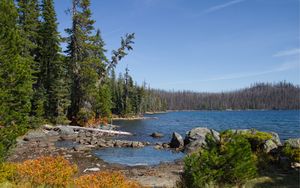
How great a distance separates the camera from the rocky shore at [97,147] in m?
18.0

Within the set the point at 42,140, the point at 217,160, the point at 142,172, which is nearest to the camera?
the point at 217,160

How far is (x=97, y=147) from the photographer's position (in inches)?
1239

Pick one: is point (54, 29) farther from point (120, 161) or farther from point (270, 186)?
point (270, 186)

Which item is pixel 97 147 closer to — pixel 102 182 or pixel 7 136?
pixel 7 136

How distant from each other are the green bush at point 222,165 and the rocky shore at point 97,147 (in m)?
0.51

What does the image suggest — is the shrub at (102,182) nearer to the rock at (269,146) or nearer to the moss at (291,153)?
the moss at (291,153)

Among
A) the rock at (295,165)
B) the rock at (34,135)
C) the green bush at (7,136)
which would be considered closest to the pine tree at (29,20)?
the rock at (34,135)

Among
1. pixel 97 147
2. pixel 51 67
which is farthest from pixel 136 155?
pixel 51 67

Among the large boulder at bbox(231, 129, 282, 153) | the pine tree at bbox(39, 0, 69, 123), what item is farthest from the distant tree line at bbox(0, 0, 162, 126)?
the large boulder at bbox(231, 129, 282, 153)

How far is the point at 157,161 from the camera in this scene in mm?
24953

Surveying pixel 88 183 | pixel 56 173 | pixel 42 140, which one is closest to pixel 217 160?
pixel 88 183

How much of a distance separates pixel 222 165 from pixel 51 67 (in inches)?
1403

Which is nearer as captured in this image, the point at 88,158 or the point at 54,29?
the point at 88,158

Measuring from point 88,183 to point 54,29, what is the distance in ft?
122
